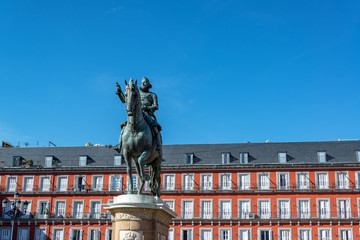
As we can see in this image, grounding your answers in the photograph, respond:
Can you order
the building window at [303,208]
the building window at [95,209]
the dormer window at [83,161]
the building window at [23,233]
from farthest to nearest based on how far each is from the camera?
1. the dormer window at [83,161]
2. the building window at [23,233]
3. the building window at [95,209]
4. the building window at [303,208]

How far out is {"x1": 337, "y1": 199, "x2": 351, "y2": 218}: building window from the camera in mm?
55156

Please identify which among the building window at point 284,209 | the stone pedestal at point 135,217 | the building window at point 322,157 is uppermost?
the building window at point 322,157

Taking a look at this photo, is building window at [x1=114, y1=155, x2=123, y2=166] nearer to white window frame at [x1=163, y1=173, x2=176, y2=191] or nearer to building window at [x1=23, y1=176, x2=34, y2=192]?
white window frame at [x1=163, y1=173, x2=176, y2=191]

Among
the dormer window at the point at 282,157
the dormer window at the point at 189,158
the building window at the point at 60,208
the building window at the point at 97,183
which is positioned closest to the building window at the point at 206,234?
the dormer window at the point at 189,158

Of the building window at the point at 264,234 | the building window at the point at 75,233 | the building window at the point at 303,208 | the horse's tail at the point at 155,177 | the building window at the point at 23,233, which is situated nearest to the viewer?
the horse's tail at the point at 155,177

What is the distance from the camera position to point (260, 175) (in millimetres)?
58344

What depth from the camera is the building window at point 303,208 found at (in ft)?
184

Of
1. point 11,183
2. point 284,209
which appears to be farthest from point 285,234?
point 11,183


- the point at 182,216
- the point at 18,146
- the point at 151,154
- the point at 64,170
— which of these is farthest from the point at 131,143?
the point at 18,146

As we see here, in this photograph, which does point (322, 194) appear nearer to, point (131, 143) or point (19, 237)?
point (19, 237)

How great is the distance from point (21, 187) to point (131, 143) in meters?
53.2

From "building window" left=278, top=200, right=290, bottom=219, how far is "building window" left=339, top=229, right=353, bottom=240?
5644 millimetres

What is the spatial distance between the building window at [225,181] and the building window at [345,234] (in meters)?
12.7

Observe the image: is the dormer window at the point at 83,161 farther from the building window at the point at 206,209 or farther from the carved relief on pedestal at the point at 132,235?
the carved relief on pedestal at the point at 132,235
